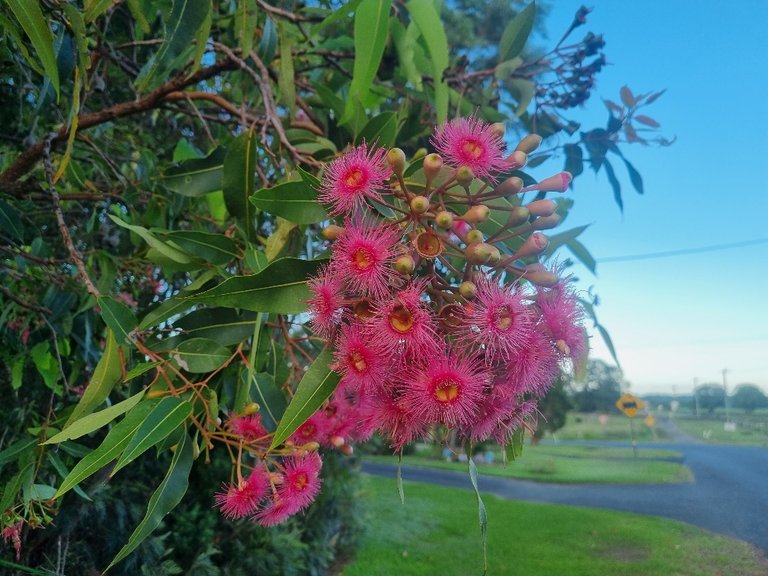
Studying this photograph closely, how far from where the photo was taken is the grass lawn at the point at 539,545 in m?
1.53

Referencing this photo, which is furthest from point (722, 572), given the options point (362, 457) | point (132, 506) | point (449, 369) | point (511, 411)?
point (362, 457)

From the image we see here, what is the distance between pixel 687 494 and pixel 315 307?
5.57 feet

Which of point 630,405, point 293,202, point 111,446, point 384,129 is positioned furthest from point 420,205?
point 630,405

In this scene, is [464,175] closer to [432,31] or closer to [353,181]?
[353,181]

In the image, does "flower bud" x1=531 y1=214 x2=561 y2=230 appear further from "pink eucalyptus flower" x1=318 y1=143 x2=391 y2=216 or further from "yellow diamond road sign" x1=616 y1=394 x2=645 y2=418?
"yellow diamond road sign" x1=616 y1=394 x2=645 y2=418

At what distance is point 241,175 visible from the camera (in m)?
0.70

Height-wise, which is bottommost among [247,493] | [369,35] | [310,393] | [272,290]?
[247,493]

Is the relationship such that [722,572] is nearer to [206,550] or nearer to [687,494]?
[687,494]

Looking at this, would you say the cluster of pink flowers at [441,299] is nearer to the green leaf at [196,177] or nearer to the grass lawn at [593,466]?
the green leaf at [196,177]

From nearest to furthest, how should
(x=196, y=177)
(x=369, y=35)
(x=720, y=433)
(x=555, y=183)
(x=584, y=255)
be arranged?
(x=555, y=183) → (x=369, y=35) → (x=196, y=177) → (x=584, y=255) → (x=720, y=433)

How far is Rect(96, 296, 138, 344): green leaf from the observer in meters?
0.62

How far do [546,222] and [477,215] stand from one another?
0.23 ft

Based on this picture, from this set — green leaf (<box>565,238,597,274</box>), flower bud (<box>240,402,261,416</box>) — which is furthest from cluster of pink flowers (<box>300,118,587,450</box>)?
green leaf (<box>565,238,597,274</box>)

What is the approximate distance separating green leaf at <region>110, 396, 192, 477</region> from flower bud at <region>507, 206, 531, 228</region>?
0.38 m
